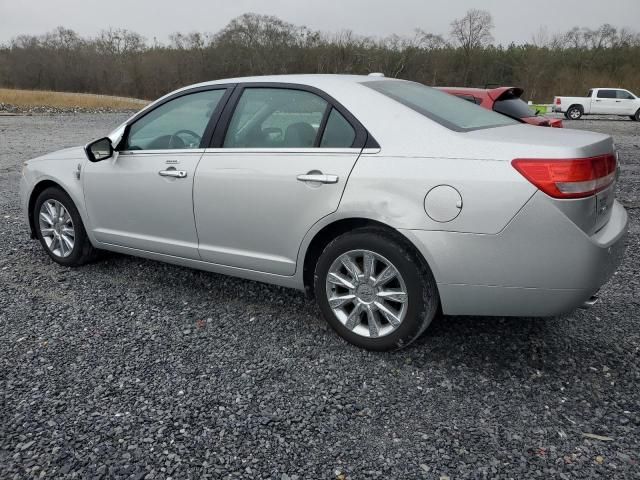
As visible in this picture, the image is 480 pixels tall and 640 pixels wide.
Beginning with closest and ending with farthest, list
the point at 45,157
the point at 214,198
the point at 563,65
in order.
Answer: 1. the point at 214,198
2. the point at 45,157
3. the point at 563,65

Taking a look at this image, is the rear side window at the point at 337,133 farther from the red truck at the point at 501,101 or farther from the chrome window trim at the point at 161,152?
the red truck at the point at 501,101

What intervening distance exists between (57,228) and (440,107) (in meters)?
3.39

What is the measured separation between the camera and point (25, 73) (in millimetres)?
69562

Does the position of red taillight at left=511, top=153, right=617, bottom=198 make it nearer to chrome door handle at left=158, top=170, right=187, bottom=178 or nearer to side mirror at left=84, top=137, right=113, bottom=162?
chrome door handle at left=158, top=170, right=187, bottom=178

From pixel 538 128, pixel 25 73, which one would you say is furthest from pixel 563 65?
pixel 25 73

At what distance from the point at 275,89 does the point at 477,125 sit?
1325 mm

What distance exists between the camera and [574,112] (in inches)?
1158

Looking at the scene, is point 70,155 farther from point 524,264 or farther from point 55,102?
point 55,102

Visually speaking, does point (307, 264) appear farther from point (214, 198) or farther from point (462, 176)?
point (462, 176)

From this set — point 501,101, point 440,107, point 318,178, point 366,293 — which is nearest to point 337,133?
point 318,178

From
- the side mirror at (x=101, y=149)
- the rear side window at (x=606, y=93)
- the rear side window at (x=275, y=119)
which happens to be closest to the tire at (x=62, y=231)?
the side mirror at (x=101, y=149)

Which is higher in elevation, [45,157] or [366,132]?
[366,132]

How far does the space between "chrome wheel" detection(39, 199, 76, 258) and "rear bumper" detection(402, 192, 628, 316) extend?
Result: 10.3 feet

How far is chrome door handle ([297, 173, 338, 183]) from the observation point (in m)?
3.02
